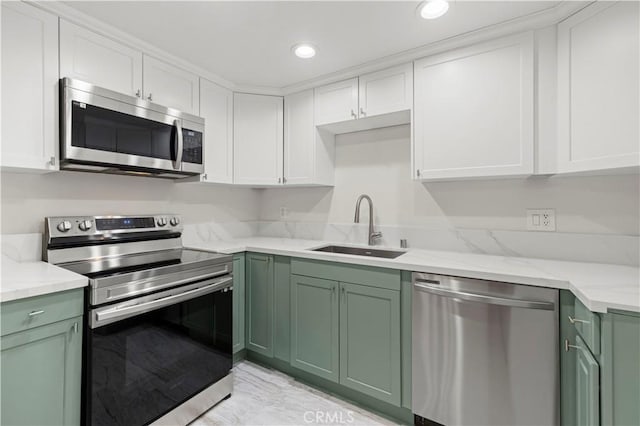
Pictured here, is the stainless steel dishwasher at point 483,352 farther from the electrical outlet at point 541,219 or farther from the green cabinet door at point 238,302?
the green cabinet door at point 238,302

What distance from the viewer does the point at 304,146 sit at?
260cm

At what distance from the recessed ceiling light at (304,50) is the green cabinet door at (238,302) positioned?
1.51m

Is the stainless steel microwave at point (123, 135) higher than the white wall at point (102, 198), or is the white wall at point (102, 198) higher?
the stainless steel microwave at point (123, 135)

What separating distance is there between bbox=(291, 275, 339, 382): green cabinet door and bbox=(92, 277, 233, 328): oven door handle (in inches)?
20.9

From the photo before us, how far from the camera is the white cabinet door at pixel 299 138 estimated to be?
2.57 meters

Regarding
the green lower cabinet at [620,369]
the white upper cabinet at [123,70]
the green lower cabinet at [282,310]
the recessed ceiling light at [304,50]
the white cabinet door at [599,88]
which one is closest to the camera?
the green lower cabinet at [620,369]

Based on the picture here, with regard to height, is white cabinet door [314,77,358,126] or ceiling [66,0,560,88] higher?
ceiling [66,0,560,88]

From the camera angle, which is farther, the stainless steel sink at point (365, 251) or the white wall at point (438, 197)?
the stainless steel sink at point (365, 251)

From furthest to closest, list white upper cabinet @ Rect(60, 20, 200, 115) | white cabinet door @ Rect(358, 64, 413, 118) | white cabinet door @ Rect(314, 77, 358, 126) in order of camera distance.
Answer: white cabinet door @ Rect(314, 77, 358, 126) < white cabinet door @ Rect(358, 64, 413, 118) < white upper cabinet @ Rect(60, 20, 200, 115)

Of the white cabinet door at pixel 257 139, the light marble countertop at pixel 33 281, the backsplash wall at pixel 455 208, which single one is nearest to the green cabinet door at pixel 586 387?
the backsplash wall at pixel 455 208

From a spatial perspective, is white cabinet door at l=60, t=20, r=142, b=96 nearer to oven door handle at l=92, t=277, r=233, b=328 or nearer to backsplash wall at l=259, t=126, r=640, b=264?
oven door handle at l=92, t=277, r=233, b=328

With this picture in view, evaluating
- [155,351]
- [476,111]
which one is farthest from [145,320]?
[476,111]

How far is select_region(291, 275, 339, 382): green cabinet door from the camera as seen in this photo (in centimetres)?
199

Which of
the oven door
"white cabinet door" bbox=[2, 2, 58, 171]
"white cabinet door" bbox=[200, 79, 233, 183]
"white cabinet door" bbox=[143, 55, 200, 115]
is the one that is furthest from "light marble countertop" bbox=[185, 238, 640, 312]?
"white cabinet door" bbox=[2, 2, 58, 171]
